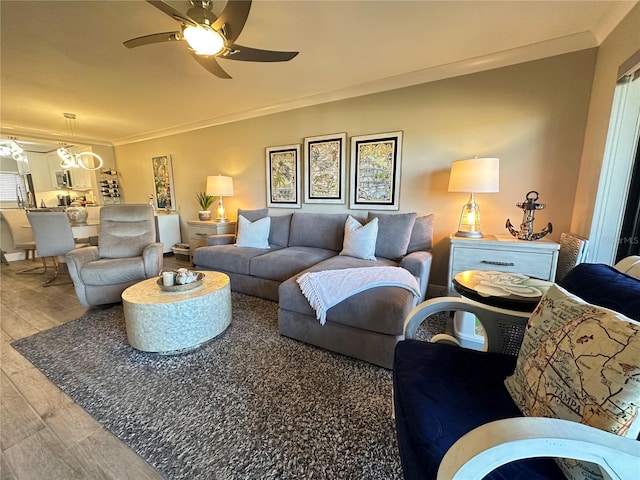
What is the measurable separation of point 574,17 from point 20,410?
14.1ft

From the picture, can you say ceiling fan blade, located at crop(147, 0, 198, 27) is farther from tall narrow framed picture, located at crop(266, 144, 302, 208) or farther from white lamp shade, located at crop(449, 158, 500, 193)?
white lamp shade, located at crop(449, 158, 500, 193)

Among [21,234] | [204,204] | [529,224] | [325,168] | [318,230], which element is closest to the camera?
[529,224]

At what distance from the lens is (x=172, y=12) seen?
139cm

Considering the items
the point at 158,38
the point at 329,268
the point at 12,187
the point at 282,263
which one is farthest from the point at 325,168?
the point at 12,187

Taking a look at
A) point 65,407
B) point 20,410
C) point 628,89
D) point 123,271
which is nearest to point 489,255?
point 628,89

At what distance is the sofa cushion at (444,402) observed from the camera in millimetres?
658

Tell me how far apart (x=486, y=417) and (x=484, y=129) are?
8.49 ft

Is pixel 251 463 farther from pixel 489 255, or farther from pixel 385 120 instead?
pixel 385 120

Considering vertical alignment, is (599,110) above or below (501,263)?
above

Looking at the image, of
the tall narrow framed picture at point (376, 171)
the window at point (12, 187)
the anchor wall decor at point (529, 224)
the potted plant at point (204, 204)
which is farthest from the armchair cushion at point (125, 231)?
the window at point (12, 187)

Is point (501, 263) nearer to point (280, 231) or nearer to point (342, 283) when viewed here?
point (342, 283)

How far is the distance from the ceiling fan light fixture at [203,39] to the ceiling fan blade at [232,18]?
52 mm

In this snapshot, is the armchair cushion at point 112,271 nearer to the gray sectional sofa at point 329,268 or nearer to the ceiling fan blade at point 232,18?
the gray sectional sofa at point 329,268

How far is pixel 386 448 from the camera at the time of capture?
117 centimetres
